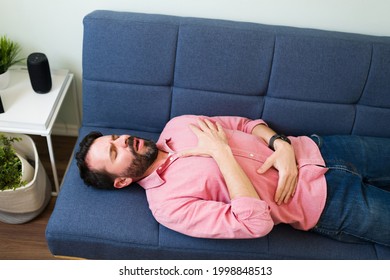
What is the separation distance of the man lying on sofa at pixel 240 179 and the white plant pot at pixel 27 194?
0.36m

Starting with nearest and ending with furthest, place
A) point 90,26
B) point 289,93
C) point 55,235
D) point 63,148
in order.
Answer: point 55,235
point 90,26
point 289,93
point 63,148

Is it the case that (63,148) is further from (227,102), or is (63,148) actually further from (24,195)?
(227,102)

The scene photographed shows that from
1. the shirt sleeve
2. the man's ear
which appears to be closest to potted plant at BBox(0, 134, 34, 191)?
the man's ear

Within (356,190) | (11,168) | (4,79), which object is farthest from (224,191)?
(4,79)

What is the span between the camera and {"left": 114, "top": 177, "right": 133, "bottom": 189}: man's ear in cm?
140

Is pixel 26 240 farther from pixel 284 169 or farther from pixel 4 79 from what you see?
pixel 284 169

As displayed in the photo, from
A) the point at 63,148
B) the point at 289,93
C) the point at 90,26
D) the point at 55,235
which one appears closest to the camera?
the point at 55,235

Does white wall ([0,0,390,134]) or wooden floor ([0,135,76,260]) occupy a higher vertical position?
white wall ([0,0,390,134])

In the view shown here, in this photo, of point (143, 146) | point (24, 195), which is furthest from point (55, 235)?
point (143, 146)

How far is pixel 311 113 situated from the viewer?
1.63 meters

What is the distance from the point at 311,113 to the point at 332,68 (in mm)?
230

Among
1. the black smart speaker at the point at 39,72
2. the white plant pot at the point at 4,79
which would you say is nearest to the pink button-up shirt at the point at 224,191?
the black smart speaker at the point at 39,72

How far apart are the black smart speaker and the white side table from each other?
4cm

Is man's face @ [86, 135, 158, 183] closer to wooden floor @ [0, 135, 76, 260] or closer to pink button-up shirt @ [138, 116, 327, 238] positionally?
pink button-up shirt @ [138, 116, 327, 238]
